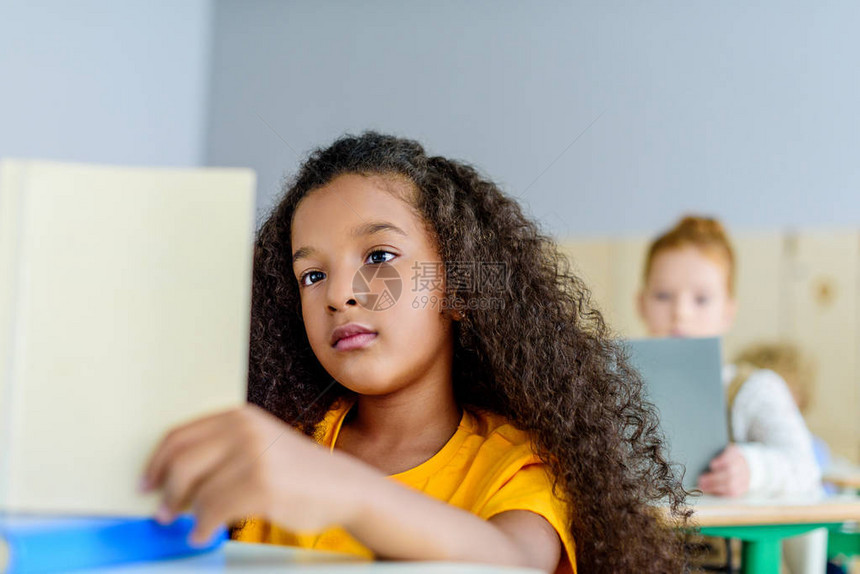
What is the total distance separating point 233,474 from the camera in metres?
0.40

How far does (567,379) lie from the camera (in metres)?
0.88

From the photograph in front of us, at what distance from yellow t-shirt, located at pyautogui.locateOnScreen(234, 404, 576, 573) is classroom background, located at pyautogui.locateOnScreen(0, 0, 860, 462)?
2.49 meters

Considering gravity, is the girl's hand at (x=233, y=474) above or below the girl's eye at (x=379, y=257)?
below

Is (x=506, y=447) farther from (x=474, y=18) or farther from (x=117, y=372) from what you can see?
(x=474, y=18)

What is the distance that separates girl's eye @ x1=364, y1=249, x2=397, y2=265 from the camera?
0.84 meters

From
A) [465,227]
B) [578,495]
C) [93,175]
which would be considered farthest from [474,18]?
[93,175]

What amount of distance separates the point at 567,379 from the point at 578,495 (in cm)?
17

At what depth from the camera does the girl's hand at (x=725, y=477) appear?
1373 millimetres

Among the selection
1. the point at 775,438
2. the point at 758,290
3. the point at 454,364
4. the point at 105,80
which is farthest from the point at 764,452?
the point at 758,290

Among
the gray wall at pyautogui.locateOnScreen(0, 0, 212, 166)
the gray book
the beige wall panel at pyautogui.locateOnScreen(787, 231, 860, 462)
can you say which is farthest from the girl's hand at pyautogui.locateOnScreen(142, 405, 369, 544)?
the beige wall panel at pyautogui.locateOnScreen(787, 231, 860, 462)

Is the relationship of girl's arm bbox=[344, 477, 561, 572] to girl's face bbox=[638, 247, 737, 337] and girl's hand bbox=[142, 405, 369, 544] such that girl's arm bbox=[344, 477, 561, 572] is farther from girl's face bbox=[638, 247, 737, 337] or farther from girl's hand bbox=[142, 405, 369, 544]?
girl's face bbox=[638, 247, 737, 337]

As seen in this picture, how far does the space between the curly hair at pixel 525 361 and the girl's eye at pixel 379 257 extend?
0.09m

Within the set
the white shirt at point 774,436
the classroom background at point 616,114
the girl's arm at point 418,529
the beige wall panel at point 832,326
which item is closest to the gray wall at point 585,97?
the classroom background at point 616,114

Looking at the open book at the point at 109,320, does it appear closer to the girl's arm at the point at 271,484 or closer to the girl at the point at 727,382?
the girl's arm at the point at 271,484
